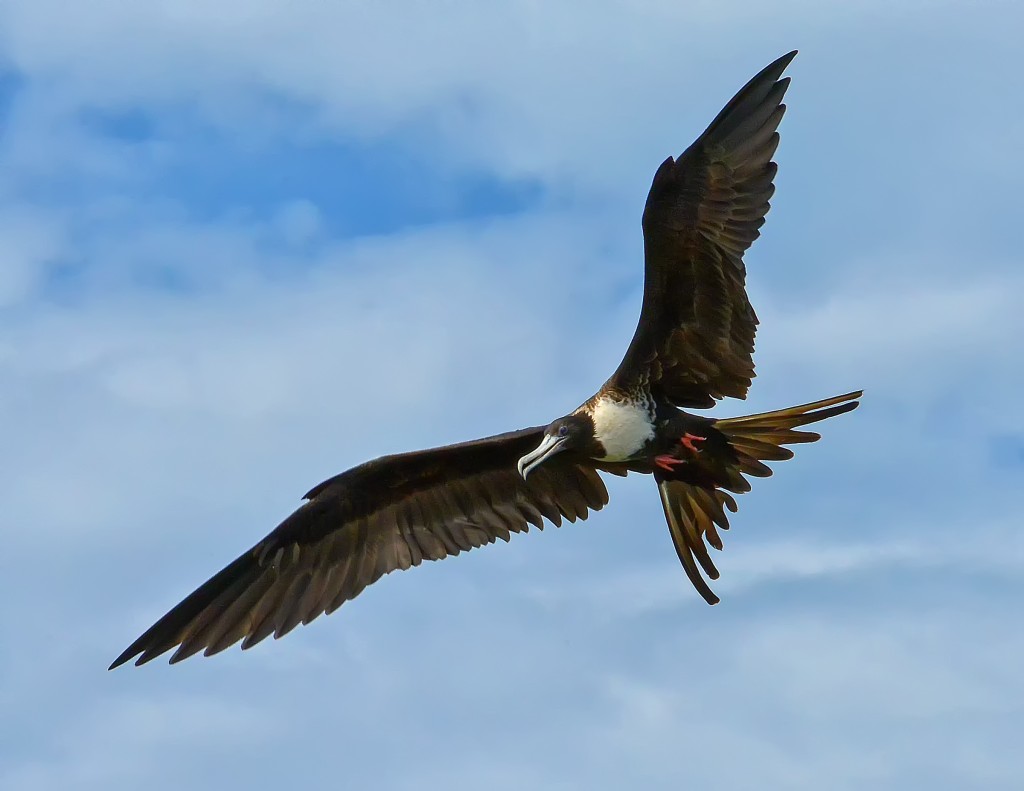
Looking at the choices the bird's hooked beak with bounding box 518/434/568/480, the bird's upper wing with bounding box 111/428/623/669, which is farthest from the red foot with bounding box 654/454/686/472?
the bird's upper wing with bounding box 111/428/623/669

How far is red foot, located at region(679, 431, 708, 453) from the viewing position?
30.5 feet

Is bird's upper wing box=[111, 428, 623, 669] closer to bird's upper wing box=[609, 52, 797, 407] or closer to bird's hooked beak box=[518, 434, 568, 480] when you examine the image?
bird's hooked beak box=[518, 434, 568, 480]

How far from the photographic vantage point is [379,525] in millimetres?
10320

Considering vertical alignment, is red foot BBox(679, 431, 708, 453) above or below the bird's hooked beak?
below

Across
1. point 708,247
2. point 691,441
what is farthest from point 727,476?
point 708,247

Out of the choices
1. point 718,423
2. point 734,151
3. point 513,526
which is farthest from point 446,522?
point 734,151

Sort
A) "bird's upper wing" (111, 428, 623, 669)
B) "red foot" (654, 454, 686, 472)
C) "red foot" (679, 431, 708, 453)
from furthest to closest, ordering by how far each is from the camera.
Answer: "bird's upper wing" (111, 428, 623, 669), "red foot" (654, 454, 686, 472), "red foot" (679, 431, 708, 453)

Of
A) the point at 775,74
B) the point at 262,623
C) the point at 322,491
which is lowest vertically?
the point at 262,623

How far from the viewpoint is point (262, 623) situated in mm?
10078

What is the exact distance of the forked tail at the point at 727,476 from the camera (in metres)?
8.90

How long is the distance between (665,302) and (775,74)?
1309 mm

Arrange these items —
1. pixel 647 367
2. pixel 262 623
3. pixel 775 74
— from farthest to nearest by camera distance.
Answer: pixel 262 623
pixel 647 367
pixel 775 74

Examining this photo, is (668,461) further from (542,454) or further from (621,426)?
(542,454)

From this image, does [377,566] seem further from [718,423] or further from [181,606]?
[718,423]
